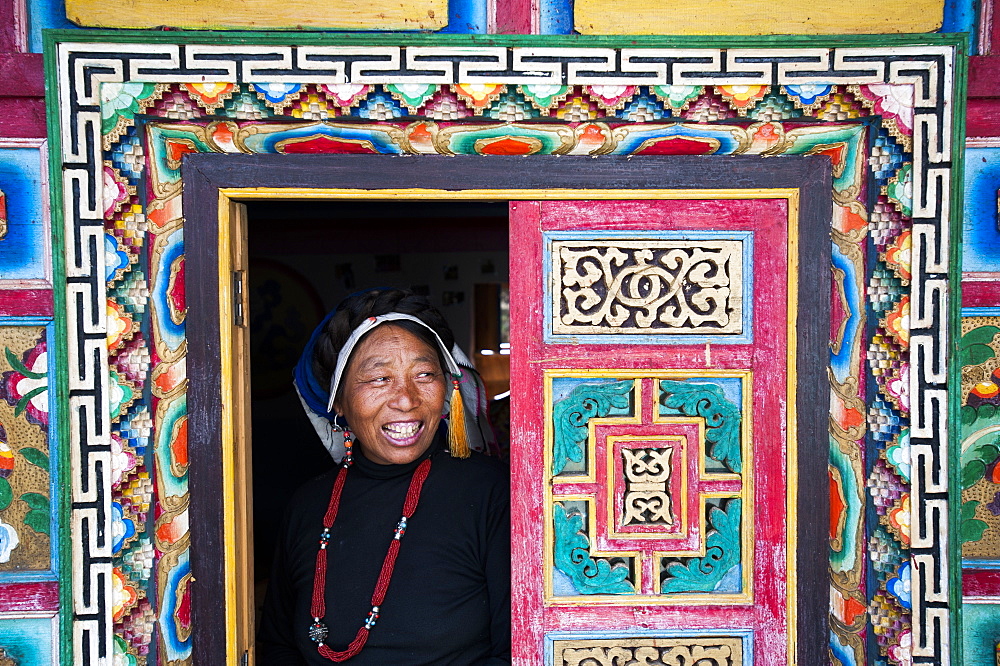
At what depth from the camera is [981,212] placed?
2301mm

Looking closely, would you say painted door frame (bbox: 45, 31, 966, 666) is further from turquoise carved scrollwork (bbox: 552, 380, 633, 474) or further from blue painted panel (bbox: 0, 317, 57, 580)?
turquoise carved scrollwork (bbox: 552, 380, 633, 474)

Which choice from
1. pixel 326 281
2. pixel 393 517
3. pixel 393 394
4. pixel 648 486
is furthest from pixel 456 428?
pixel 326 281

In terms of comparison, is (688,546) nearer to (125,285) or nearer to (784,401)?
(784,401)

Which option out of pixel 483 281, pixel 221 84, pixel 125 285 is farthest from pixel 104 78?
pixel 483 281

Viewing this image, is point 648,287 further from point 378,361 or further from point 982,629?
point 982,629

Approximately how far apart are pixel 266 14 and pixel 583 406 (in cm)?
142

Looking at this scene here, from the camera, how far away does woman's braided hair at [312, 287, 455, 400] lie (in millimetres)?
2842

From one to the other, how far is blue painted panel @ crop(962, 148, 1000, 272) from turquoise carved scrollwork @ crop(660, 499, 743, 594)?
0.97 meters

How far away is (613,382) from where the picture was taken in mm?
2354

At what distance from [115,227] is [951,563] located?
8.38 feet

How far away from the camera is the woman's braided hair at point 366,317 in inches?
112

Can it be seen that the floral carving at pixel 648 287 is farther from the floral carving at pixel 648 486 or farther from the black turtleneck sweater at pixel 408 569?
the black turtleneck sweater at pixel 408 569

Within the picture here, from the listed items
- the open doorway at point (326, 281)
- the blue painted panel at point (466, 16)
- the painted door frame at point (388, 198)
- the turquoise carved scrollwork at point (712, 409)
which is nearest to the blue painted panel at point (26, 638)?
the painted door frame at point (388, 198)

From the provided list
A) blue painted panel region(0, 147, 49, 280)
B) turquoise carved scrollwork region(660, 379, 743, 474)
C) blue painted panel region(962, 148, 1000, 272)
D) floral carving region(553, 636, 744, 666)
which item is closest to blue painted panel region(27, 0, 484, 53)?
blue painted panel region(0, 147, 49, 280)
